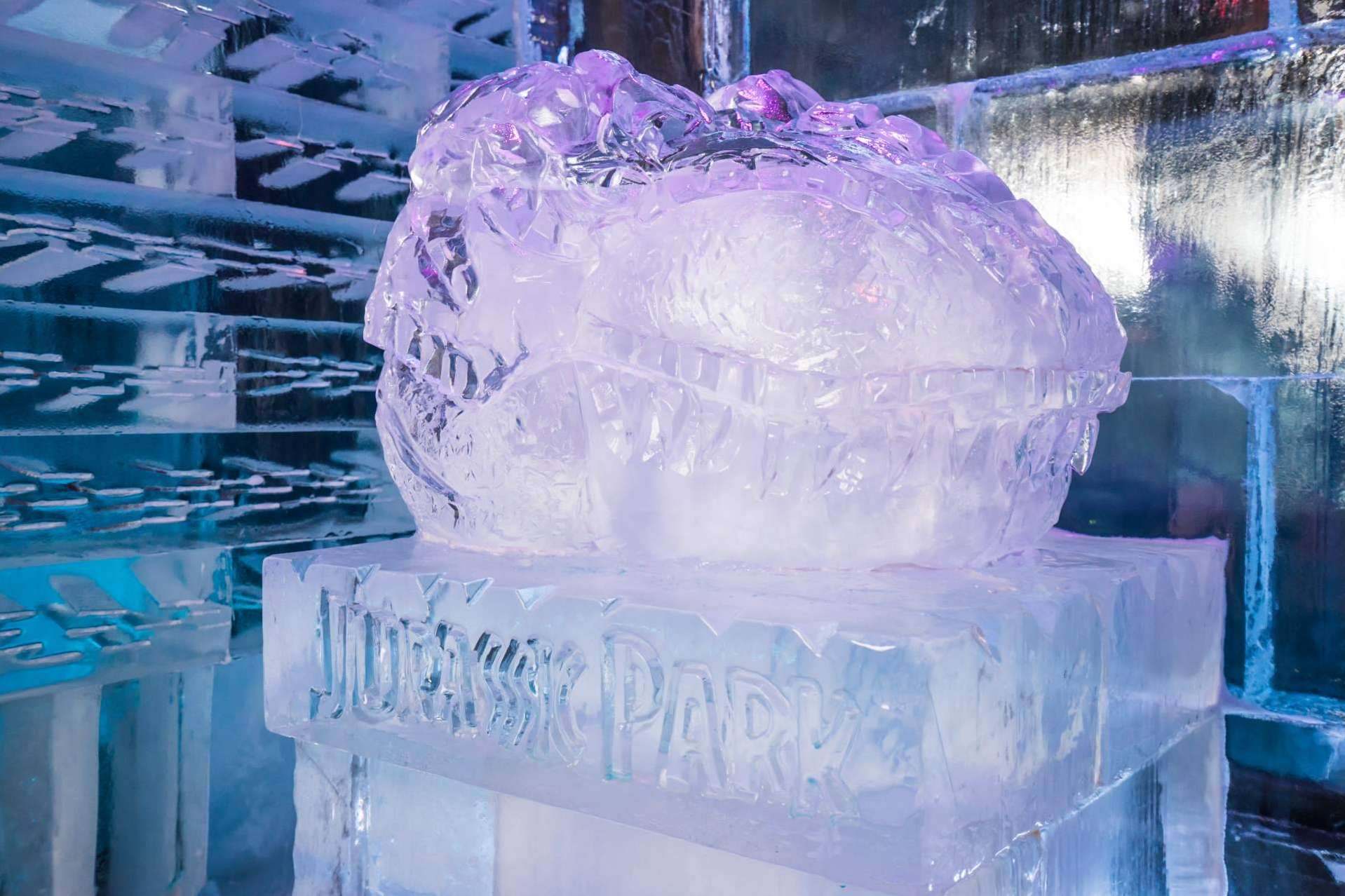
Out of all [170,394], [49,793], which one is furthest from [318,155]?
[49,793]

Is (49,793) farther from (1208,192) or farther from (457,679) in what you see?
(1208,192)

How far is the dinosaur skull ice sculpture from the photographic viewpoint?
0.89 metres

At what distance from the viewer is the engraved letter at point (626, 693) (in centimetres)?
79

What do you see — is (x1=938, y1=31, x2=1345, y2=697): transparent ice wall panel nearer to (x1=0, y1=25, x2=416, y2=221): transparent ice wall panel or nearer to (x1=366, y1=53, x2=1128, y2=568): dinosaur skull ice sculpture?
(x1=366, y1=53, x2=1128, y2=568): dinosaur skull ice sculpture

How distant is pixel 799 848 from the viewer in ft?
2.32

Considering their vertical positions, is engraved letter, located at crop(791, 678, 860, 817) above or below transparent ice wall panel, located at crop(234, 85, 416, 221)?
below

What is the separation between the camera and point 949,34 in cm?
149

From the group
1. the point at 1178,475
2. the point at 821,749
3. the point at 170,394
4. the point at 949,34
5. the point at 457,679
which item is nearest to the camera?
the point at 821,749

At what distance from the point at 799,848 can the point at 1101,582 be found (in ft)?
1.20

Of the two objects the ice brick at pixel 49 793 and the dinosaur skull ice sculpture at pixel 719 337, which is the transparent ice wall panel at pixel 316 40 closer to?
the dinosaur skull ice sculpture at pixel 719 337

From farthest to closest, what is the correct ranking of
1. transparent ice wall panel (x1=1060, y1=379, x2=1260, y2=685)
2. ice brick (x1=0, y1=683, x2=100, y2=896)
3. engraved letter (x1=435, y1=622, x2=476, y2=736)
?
transparent ice wall panel (x1=1060, y1=379, x2=1260, y2=685) → ice brick (x1=0, y1=683, x2=100, y2=896) → engraved letter (x1=435, y1=622, x2=476, y2=736)

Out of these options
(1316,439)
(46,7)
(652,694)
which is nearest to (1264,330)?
(1316,439)

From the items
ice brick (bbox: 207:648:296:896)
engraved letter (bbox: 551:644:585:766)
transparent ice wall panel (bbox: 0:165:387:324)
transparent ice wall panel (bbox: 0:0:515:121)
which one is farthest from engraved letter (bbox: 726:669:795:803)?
transparent ice wall panel (bbox: 0:0:515:121)

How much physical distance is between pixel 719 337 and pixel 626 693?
0.30 meters
